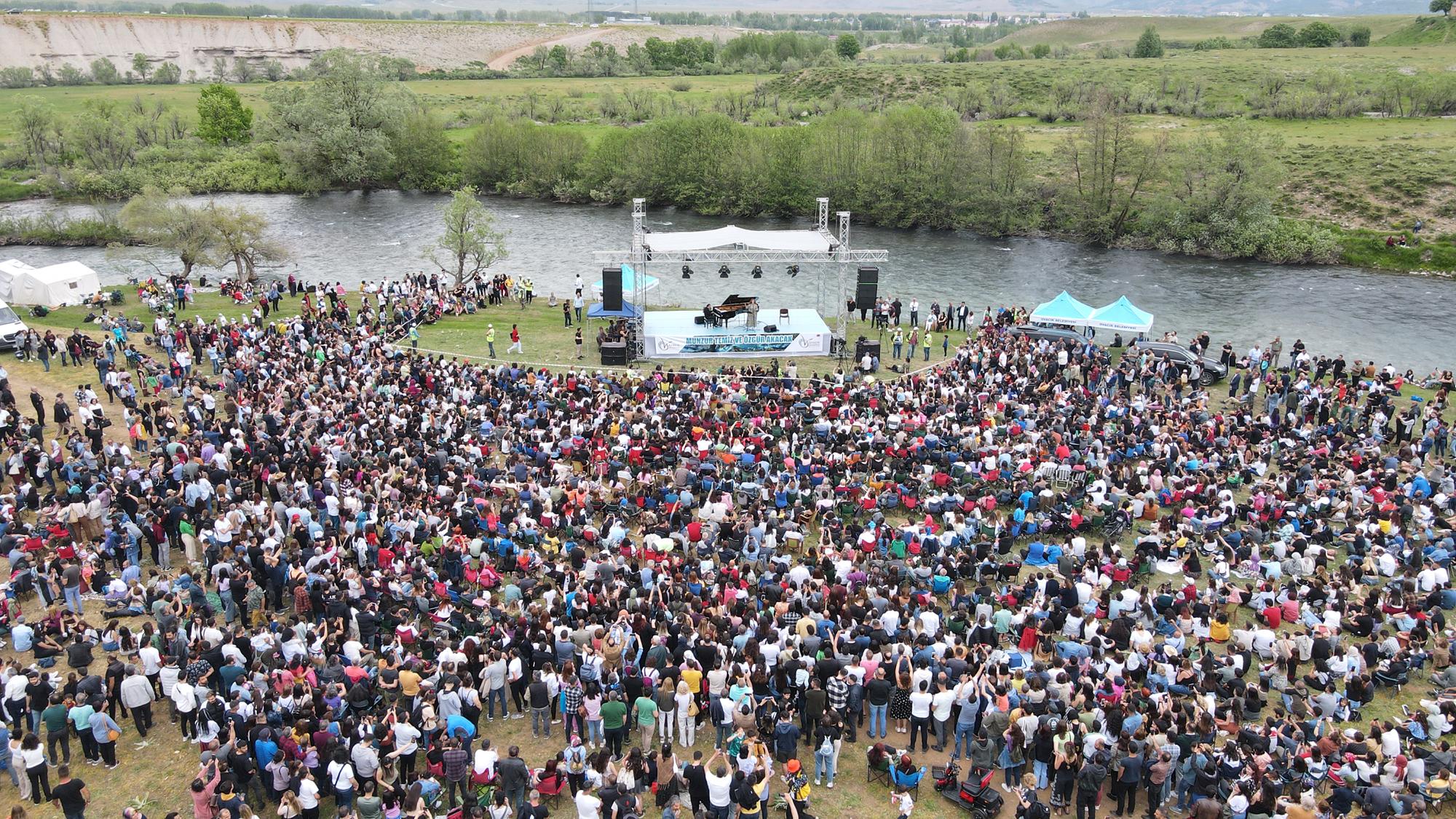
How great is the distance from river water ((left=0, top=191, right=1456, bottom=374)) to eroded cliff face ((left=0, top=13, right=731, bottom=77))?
8367 centimetres

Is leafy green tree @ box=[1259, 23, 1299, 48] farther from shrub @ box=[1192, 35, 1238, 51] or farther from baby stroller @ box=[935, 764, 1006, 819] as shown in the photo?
baby stroller @ box=[935, 764, 1006, 819]

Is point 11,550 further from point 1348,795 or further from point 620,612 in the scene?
point 1348,795

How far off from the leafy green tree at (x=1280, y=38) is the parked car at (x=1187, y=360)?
102 m

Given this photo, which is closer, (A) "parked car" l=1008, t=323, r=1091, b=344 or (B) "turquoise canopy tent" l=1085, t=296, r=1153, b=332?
(B) "turquoise canopy tent" l=1085, t=296, r=1153, b=332

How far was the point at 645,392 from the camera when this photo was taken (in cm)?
2811

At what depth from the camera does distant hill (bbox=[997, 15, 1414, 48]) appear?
137500mm

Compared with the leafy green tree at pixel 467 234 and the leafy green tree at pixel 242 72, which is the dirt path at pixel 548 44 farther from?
the leafy green tree at pixel 467 234

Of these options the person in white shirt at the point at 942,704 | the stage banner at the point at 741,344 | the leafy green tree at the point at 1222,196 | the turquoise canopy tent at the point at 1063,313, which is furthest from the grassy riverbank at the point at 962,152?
the person in white shirt at the point at 942,704

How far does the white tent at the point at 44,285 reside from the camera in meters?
39.0

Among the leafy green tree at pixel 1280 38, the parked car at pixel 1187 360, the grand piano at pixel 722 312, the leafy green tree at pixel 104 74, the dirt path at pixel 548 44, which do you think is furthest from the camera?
the dirt path at pixel 548 44

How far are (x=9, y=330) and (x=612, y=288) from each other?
18.9m

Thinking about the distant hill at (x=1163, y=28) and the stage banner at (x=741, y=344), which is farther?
the distant hill at (x=1163, y=28)

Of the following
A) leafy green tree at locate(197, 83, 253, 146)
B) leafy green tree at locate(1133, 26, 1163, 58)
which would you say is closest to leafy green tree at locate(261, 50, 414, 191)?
leafy green tree at locate(197, 83, 253, 146)

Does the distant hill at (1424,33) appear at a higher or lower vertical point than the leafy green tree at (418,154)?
higher
